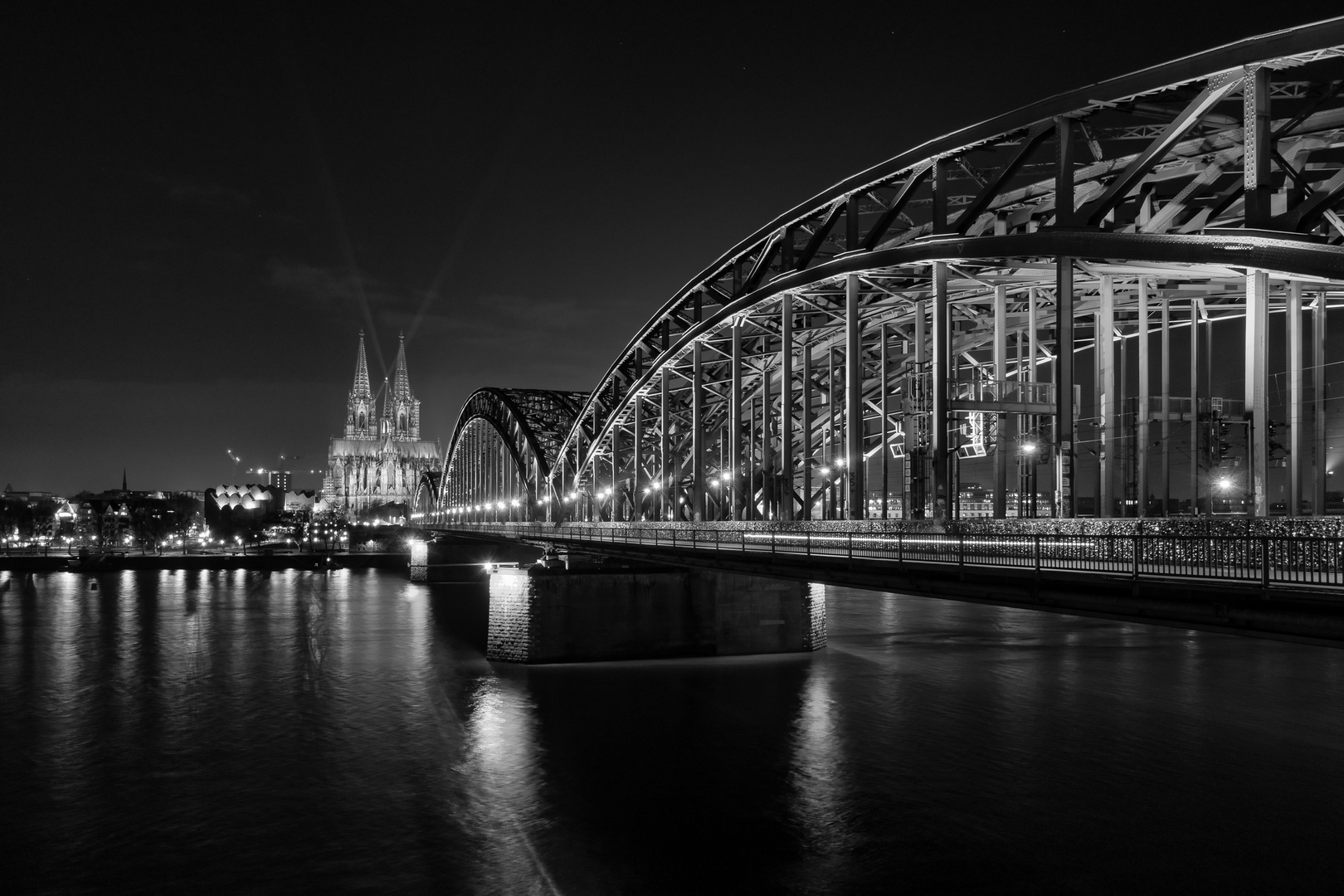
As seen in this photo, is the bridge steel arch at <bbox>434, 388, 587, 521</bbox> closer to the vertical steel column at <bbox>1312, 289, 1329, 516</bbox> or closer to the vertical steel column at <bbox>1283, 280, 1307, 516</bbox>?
the vertical steel column at <bbox>1312, 289, 1329, 516</bbox>

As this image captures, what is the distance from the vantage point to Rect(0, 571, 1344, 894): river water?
20.2m

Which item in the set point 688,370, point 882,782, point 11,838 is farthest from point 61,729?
point 688,370

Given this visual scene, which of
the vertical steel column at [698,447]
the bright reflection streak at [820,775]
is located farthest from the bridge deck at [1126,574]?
the vertical steel column at [698,447]

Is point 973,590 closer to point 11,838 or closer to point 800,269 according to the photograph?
point 11,838

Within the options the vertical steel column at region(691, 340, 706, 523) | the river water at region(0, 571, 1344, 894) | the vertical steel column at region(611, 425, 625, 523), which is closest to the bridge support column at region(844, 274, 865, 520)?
the river water at region(0, 571, 1344, 894)

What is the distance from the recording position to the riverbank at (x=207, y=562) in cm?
11862

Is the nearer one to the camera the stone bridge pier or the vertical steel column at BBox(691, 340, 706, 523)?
the stone bridge pier

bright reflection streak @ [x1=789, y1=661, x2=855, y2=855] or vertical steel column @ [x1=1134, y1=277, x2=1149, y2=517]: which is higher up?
vertical steel column @ [x1=1134, y1=277, x2=1149, y2=517]

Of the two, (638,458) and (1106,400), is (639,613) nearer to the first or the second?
(1106,400)

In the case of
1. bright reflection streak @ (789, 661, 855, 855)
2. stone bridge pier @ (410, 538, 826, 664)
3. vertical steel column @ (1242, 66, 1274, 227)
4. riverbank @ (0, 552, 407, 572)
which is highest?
vertical steel column @ (1242, 66, 1274, 227)

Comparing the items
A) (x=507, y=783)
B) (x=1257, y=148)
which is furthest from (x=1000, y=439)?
(x=507, y=783)

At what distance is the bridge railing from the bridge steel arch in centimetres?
6290

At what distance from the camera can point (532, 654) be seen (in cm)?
4066

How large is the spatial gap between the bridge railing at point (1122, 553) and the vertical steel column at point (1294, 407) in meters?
4.26
